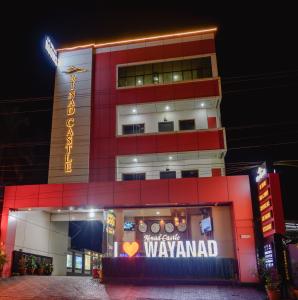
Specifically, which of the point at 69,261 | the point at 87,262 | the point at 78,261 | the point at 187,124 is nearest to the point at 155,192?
the point at 187,124

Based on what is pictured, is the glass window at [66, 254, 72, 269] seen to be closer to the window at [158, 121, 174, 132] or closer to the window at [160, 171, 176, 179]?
the window at [160, 171, 176, 179]

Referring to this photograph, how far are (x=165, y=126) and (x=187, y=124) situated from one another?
183 centimetres

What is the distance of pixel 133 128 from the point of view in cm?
2905

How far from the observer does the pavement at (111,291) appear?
16031 mm

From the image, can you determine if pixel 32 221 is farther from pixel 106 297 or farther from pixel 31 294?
pixel 106 297

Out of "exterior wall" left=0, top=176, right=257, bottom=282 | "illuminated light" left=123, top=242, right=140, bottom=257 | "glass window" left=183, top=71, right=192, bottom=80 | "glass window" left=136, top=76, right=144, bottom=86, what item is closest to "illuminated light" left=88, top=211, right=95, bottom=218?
"exterior wall" left=0, top=176, right=257, bottom=282

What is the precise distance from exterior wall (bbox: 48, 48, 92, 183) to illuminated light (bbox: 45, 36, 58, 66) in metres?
0.54

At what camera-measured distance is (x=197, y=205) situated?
22.9m

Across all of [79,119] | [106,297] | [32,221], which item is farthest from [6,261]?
[79,119]

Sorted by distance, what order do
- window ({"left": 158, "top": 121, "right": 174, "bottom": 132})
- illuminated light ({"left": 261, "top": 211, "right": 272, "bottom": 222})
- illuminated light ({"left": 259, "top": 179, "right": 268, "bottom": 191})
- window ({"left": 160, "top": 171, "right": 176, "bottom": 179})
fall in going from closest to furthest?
illuminated light ({"left": 261, "top": 211, "right": 272, "bottom": 222}), illuminated light ({"left": 259, "top": 179, "right": 268, "bottom": 191}), window ({"left": 160, "top": 171, "right": 176, "bottom": 179}), window ({"left": 158, "top": 121, "right": 174, "bottom": 132})

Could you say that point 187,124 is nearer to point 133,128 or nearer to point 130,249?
point 133,128

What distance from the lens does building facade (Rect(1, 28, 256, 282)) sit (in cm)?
2244

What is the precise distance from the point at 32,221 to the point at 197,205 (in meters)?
12.6

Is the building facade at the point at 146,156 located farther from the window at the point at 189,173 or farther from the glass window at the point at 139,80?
the glass window at the point at 139,80
